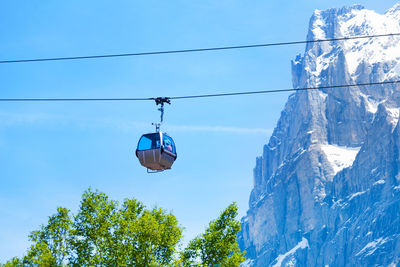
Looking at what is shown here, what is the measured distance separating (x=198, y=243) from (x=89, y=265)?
8.44m

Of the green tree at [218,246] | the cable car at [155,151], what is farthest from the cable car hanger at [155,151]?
the green tree at [218,246]

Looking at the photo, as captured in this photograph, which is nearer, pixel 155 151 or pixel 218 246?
pixel 155 151

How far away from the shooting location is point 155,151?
3022cm

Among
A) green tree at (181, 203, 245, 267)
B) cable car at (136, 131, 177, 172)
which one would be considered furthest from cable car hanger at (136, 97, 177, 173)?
green tree at (181, 203, 245, 267)

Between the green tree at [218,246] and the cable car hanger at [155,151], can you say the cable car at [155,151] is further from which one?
the green tree at [218,246]

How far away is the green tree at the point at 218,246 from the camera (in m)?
39.9

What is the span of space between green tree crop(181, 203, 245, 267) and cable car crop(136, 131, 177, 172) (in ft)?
37.4

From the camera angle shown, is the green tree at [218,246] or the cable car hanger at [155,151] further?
the green tree at [218,246]

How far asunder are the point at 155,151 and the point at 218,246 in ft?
41.6

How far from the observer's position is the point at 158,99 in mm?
27453

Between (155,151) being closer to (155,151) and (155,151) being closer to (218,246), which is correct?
(155,151)

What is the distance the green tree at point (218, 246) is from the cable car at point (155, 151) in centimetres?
1140

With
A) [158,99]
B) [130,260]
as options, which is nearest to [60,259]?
[130,260]

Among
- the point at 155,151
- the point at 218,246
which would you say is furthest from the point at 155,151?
the point at 218,246
